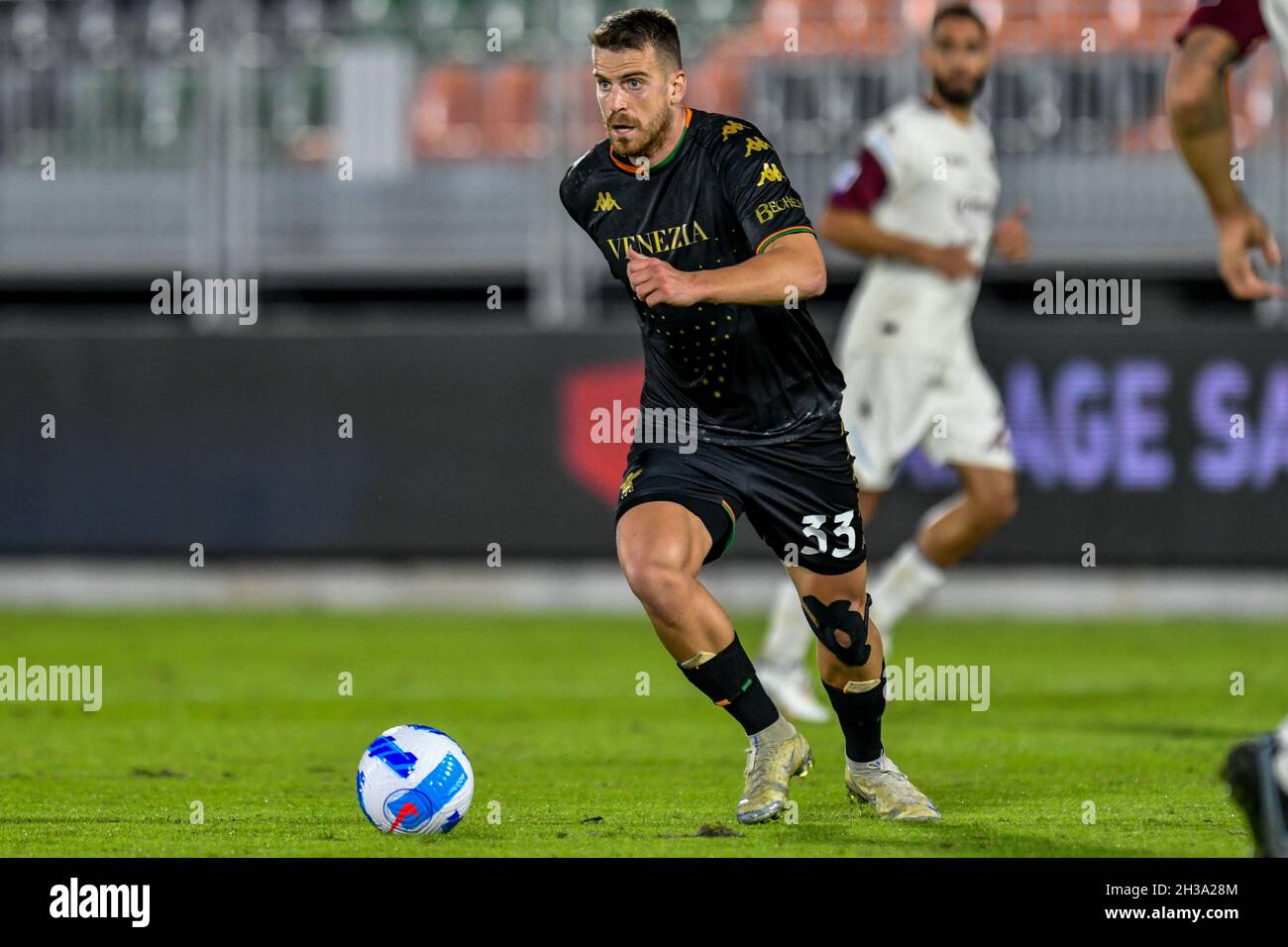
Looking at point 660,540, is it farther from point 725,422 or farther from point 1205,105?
point 1205,105

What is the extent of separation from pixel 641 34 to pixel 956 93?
372 centimetres

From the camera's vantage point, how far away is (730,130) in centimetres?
584

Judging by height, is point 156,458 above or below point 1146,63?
below

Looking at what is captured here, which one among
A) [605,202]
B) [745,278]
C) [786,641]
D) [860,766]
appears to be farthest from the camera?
[786,641]

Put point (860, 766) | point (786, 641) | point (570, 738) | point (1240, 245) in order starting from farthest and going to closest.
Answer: point (786, 641) → point (570, 738) → point (860, 766) → point (1240, 245)

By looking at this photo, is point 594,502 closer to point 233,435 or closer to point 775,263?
point 233,435

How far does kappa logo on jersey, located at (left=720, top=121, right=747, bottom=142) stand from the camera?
583cm

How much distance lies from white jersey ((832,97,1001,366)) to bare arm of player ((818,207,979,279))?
0.26ft

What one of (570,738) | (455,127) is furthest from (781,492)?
(455,127)

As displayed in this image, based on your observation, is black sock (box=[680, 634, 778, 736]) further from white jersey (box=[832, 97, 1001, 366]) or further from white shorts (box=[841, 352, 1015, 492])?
white jersey (box=[832, 97, 1001, 366])

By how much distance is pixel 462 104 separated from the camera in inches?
601

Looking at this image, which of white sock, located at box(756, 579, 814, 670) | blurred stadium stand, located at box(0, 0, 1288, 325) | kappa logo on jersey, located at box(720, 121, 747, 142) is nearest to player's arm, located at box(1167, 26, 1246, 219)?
kappa logo on jersey, located at box(720, 121, 747, 142)

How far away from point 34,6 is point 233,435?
4.19m
